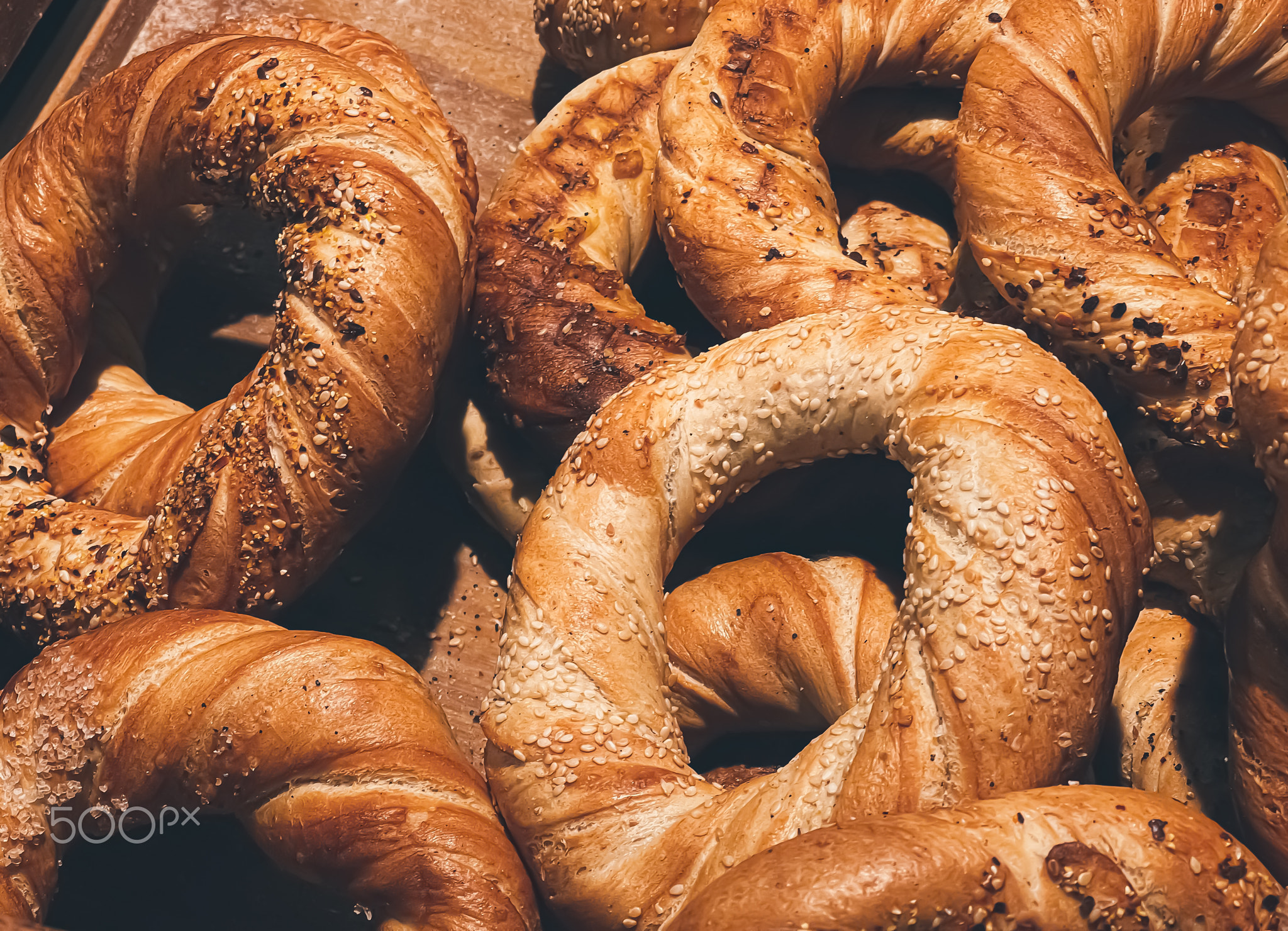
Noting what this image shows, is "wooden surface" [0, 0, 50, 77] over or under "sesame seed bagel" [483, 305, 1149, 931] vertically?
over

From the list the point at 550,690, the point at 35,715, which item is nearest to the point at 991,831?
the point at 550,690

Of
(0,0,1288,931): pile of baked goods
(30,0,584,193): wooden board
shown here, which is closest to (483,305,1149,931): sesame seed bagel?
(0,0,1288,931): pile of baked goods

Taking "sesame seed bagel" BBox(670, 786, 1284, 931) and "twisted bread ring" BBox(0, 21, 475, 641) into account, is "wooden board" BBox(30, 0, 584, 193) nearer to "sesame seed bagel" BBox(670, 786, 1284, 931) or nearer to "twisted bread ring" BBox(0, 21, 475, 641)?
"twisted bread ring" BBox(0, 21, 475, 641)

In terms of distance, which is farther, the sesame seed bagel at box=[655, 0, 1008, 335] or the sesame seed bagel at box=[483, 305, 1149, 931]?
the sesame seed bagel at box=[655, 0, 1008, 335]

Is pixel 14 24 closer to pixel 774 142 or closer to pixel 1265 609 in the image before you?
pixel 774 142

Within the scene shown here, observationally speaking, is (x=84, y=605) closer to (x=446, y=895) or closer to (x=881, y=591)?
(x=446, y=895)

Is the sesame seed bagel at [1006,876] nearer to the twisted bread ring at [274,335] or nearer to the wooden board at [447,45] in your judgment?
the twisted bread ring at [274,335]

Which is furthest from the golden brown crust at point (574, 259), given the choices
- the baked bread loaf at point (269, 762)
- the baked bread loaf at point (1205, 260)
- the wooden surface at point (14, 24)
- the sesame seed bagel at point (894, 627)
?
the wooden surface at point (14, 24)

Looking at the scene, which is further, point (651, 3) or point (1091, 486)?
point (651, 3)
